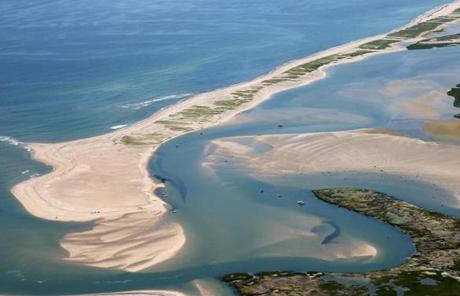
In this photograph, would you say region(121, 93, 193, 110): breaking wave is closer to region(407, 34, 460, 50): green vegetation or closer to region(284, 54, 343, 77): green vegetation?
region(284, 54, 343, 77): green vegetation

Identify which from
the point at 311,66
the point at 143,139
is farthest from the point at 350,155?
the point at 311,66

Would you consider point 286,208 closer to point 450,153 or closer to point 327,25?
point 450,153

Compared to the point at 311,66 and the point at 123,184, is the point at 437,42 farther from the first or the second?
the point at 123,184

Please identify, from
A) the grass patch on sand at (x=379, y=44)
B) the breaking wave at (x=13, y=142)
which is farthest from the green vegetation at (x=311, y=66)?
the breaking wave at (x=13, y=142)

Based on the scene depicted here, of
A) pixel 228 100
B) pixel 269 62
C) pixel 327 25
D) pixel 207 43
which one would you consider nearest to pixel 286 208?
pixel 228 100

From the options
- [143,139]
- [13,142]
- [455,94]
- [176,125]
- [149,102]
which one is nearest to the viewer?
[143,139]

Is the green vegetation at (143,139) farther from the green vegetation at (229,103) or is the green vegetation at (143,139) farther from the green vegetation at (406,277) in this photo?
the green vegetation at (406,277)

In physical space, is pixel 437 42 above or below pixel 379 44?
below
